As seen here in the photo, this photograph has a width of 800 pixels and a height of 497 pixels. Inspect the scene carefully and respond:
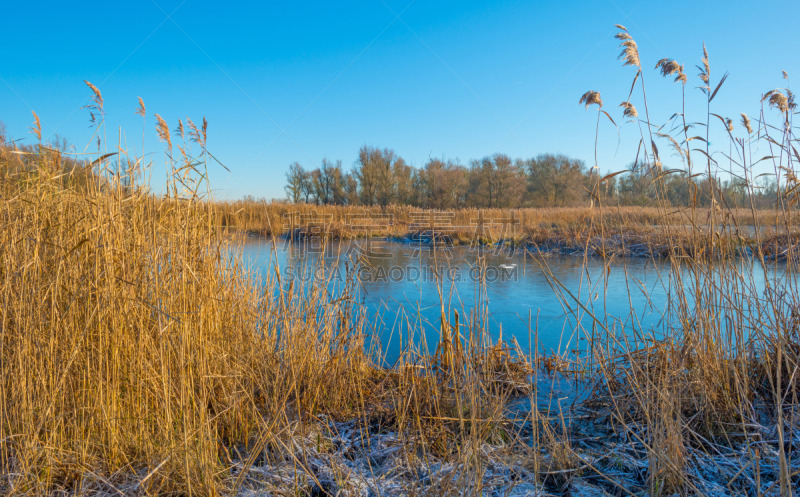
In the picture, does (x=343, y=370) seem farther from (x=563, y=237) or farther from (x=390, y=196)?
(x=390, y=196)

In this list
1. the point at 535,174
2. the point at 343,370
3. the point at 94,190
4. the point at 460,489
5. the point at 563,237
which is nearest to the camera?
the point at 460,489

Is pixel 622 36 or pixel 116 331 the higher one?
pixel 622 36

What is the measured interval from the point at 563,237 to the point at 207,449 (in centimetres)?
1171

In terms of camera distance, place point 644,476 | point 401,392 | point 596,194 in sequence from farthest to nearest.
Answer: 1. point 401,392
2. point 596,194
3. point 644,476

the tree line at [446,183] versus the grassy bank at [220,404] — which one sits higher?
the tree line at [446,183]

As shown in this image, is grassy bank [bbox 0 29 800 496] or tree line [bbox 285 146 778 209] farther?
tree line [bbox 285 146 778 209]

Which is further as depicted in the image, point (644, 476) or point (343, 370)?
point (343, 370)

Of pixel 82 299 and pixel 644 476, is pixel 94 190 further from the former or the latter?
pixel 644 476

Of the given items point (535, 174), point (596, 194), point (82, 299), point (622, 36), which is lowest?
point (82, 299)

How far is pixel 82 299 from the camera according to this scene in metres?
1.71

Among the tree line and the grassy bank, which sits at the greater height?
the tree line

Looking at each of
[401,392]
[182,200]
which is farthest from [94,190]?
[401,392]

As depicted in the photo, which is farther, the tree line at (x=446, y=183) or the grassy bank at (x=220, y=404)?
the tree line at (x=446, y=183)

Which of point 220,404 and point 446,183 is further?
point 446,183
